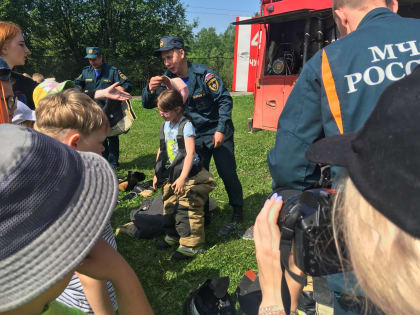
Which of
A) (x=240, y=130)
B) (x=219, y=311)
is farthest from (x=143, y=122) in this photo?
(x=219, y=311)

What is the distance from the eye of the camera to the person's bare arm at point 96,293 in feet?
4.23

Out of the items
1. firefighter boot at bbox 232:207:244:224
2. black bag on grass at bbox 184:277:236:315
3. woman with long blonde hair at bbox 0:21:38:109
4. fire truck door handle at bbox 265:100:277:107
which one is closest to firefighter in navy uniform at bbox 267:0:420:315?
black bag on grass at bbox 184:277:236:315

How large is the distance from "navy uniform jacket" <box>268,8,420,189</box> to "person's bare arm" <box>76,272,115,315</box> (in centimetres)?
99

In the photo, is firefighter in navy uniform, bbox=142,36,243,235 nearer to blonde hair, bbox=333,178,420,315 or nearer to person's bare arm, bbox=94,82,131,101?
person's bare arm, bbox=94,82,131,101

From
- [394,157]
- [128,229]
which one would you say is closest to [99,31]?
[128,229]

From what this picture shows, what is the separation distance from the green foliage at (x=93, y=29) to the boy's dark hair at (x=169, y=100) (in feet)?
78.3

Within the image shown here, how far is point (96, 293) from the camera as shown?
4.25 feet

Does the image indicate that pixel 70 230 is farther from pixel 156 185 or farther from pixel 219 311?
pixel 156 185

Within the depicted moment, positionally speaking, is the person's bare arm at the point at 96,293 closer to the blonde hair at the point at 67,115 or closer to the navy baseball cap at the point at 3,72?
the blonde hair at the point at 67,115

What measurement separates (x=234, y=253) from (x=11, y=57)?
278cm

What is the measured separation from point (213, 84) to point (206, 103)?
22cm

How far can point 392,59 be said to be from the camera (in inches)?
52.8

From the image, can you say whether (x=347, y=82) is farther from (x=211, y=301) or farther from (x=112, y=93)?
(x=112, y=93)

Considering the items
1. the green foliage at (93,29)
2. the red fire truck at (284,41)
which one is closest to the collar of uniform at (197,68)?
the red fire truck at (284,41)
